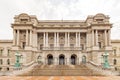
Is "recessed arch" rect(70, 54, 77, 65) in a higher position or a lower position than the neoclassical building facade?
lower

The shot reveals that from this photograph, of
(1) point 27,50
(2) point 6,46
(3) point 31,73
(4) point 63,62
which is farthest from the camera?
(2) point 6,46

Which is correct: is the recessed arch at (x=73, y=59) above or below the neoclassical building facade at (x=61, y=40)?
below

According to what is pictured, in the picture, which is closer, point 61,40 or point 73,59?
point 73,59

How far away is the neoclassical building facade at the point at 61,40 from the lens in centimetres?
6631

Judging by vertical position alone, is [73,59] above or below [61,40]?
below

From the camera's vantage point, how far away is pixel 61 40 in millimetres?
74312

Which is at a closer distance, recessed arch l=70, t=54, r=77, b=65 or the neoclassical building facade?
the neoclassical building facade

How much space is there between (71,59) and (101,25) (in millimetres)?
14370

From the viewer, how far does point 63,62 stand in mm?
70750

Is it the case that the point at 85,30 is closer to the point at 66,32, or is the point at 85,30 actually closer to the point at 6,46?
the point at 66,32

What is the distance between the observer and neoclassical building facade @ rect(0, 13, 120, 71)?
66.3 m

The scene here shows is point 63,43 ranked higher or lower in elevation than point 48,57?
higher

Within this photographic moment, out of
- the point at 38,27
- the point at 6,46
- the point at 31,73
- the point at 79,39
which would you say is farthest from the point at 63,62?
the point at 31,73

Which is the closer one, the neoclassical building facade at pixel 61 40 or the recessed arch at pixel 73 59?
the neoclassical building facade at pixel 61 40
